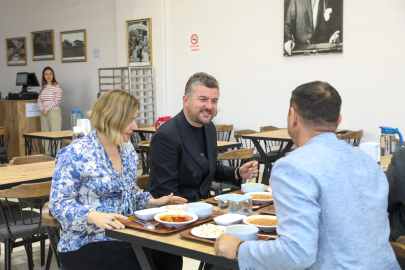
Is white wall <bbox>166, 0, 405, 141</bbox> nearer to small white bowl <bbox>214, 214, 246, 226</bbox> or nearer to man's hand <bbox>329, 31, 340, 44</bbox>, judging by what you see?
man's hand <bbox>329, 31, 340, 44</bbox>

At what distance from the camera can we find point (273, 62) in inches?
270

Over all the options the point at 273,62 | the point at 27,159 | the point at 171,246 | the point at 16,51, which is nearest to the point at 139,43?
the point at 273,62

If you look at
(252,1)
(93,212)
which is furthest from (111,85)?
(93,212)

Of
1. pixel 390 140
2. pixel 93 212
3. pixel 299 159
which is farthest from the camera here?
pixel 390 140

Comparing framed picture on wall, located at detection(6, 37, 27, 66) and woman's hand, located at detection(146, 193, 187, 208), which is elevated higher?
framed picture on wall, located at detection(6, 37, 27, 66)

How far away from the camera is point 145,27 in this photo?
822cm

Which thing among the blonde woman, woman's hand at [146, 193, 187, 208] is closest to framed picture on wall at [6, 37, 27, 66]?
the blonde woman

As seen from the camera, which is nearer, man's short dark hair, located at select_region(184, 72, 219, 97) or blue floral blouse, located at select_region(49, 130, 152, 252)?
blue floral blouse, located at select_region(49, 130, 152, 252)

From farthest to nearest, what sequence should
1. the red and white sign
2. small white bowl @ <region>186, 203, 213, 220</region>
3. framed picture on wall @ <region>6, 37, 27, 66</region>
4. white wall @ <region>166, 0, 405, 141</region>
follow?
framed picture on wall @ <region>6, 37, 27, 66</region>
the red and white sign
white wall @ <region>166, 0, 405, 141</region>
small white bowl @ <region>186, 203, 213, 220</region>

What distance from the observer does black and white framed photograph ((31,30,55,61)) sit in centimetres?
1001

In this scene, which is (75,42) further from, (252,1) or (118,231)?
(118,231)

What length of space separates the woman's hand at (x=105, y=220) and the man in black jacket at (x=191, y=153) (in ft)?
2.05

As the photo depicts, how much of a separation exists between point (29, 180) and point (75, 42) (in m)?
7.22

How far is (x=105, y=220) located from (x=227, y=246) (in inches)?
25.4
